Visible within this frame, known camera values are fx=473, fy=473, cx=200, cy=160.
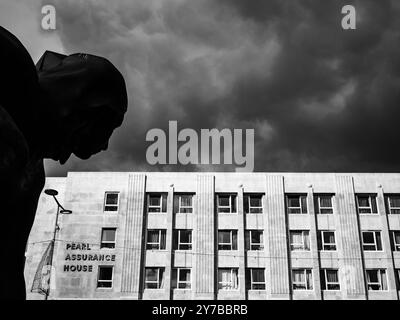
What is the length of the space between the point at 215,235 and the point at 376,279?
13.2 meters

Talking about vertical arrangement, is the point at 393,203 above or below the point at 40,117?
above

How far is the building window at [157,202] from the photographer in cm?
3950

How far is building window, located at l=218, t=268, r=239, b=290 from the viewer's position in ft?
121

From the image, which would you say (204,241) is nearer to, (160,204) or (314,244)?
(160,204)

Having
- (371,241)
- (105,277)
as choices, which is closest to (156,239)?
(105,277)

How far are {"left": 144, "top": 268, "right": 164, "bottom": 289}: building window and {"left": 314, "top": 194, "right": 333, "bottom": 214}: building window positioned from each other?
1412cm

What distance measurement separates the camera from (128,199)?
3909cm

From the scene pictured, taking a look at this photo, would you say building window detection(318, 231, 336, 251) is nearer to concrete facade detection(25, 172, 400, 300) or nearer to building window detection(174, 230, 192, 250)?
concrete facade detection(25, 172, 400, 300)

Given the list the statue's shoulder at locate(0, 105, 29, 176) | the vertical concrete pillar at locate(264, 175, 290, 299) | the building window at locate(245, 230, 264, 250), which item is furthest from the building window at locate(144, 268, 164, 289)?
the statue's shoulder at locate(0, 105, 29, 176)

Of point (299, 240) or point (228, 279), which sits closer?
point (228, 279)

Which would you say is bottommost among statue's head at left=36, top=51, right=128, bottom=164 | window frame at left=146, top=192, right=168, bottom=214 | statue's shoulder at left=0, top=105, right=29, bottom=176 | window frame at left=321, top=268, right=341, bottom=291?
statue's shoulder at left=0, top=105, right=29, bottom=176

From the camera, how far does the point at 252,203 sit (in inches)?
1586
